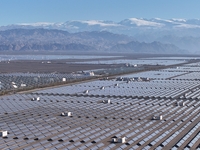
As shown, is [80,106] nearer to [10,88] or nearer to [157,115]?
[157,115]

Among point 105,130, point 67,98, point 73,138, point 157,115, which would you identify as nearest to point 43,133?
point 73,138

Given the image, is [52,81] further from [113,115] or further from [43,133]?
[43,133]

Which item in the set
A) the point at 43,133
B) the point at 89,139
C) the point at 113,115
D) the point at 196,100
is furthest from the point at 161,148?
the point at 196,100

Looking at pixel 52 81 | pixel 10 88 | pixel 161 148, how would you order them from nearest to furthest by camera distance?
pixel 161 148 < pixel 10 88 < pixel 52 81

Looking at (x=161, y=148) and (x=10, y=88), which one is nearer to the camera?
(x=161, y=148)

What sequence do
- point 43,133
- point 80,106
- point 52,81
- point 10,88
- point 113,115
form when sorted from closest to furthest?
point 43,133, point 113,115, point 80,106, point 10,88, point 52,81

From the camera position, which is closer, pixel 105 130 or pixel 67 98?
pixel 105 130

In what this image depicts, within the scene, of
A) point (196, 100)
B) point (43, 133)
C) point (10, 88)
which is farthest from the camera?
point (10, 88)

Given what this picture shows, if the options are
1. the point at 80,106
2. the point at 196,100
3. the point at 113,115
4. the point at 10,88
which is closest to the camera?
the point at 113,115
